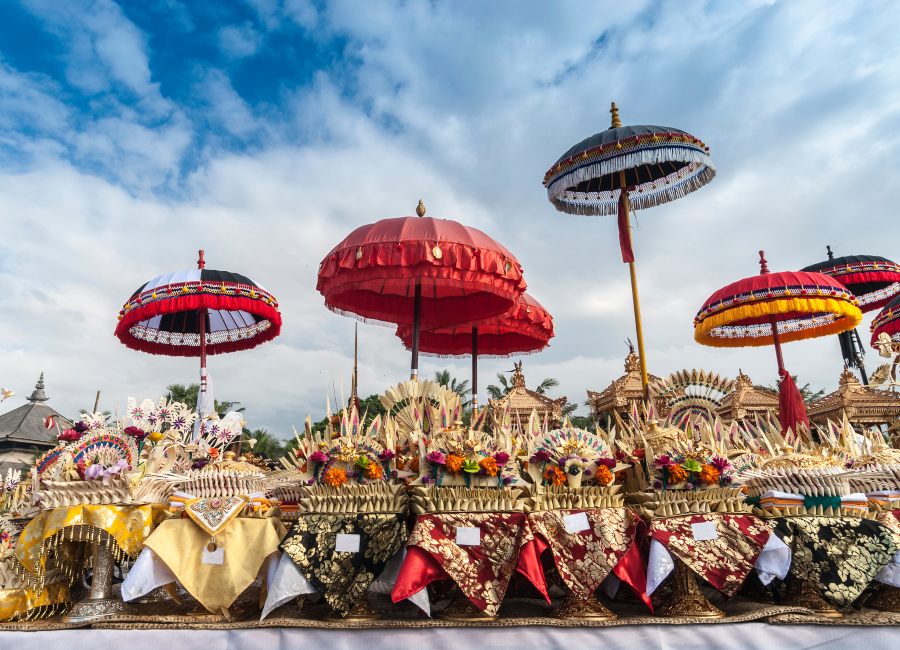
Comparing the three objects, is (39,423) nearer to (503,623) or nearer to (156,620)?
(156,620)

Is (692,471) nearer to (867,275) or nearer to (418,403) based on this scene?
(418,403)

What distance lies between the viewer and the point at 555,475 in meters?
3.15

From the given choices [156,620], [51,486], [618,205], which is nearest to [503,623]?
[156,620]

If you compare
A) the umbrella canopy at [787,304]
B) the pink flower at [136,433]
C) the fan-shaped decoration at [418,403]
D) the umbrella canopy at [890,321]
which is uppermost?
the umbrella canopy at [890,321]

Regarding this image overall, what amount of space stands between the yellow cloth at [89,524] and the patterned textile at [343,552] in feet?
2.63

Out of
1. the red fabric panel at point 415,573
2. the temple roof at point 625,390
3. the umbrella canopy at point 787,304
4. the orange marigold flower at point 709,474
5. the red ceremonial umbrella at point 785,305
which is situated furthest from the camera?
the temple roof at point 625,390

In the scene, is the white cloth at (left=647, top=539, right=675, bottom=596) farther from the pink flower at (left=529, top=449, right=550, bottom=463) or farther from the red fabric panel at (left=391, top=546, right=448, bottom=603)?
the red fabric panel at (left=391, top=546, right=448, bottom=603)

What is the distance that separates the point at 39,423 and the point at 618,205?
14.6m

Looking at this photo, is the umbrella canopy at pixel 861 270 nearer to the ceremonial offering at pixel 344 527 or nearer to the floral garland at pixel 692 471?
the floral garland at pixel 692 471

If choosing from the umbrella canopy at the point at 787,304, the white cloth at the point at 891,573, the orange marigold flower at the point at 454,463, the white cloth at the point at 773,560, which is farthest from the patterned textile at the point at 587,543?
the umbrella canopy at the point at 787,304

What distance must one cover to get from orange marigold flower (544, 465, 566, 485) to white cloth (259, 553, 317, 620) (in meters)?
1.30

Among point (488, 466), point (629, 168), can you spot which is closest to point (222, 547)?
point (488, 466)

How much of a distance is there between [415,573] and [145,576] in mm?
1338

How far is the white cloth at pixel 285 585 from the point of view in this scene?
285cm
